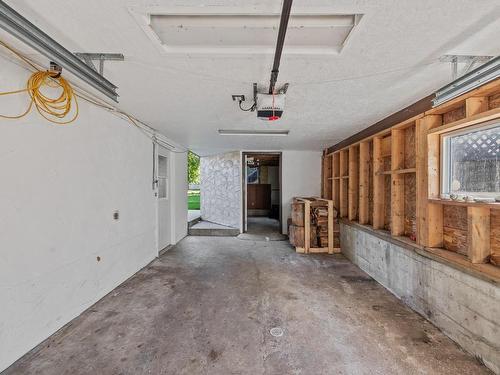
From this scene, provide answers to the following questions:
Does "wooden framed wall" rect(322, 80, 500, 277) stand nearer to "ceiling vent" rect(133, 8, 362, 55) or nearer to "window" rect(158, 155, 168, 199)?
"ceiling vent" rect(133, 8, 362, 55)

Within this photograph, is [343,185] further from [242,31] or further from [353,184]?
[242,31]

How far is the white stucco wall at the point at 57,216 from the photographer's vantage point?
5.52ft

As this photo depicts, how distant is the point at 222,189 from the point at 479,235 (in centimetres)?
563

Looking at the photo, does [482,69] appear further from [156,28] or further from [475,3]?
[156,28]

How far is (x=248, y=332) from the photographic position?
2061 mm

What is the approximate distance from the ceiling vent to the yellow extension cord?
1112mm

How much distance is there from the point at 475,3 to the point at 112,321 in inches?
143

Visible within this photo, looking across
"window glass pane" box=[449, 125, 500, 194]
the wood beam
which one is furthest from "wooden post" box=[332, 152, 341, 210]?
"window glass pane" box=[449, 125, 500, 194]

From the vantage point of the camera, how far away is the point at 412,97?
2439 millimetres

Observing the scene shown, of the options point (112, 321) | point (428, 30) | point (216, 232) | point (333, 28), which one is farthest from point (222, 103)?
point (216, 232)

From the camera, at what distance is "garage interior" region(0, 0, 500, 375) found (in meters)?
1.39

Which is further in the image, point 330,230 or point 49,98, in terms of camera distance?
point 330,230

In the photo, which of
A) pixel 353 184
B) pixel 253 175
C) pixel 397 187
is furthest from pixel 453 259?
pixel 253 175

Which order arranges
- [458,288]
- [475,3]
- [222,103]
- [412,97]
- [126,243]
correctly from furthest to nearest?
[126,243], [222,103], [412,97], [458,288], [475,3]
